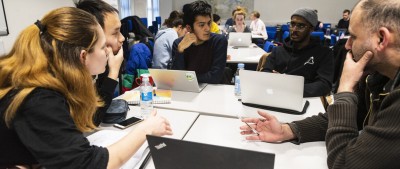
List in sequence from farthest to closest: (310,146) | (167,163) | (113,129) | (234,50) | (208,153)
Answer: (234,50), (113,129), (310,146), (167,163), (208,153)

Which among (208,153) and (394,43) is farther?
(394,43)

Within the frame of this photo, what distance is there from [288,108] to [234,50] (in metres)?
2.82

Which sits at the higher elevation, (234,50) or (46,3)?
(46,3)

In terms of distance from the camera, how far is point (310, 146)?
128cm

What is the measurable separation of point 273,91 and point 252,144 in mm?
430

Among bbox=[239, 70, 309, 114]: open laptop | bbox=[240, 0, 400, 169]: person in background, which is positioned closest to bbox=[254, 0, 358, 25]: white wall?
bbox=[239, 70, 309, 114]: open laptop

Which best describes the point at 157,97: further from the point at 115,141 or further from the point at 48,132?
the point at 48,132

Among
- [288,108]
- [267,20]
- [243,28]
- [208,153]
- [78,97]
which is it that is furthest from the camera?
[267,20]

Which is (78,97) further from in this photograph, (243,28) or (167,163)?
(243,28)

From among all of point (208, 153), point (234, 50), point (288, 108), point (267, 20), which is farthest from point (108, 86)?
point (267, 20)

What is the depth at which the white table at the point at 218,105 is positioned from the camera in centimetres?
168

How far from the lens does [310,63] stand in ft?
7.39

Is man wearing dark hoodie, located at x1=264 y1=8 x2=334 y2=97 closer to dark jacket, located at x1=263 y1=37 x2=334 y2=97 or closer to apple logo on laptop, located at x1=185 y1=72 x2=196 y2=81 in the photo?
dark jacket, located at x1=263 y1=37 x2=334 y2=97

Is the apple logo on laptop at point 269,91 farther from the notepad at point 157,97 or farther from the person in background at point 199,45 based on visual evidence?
the person in background at point 199,45
